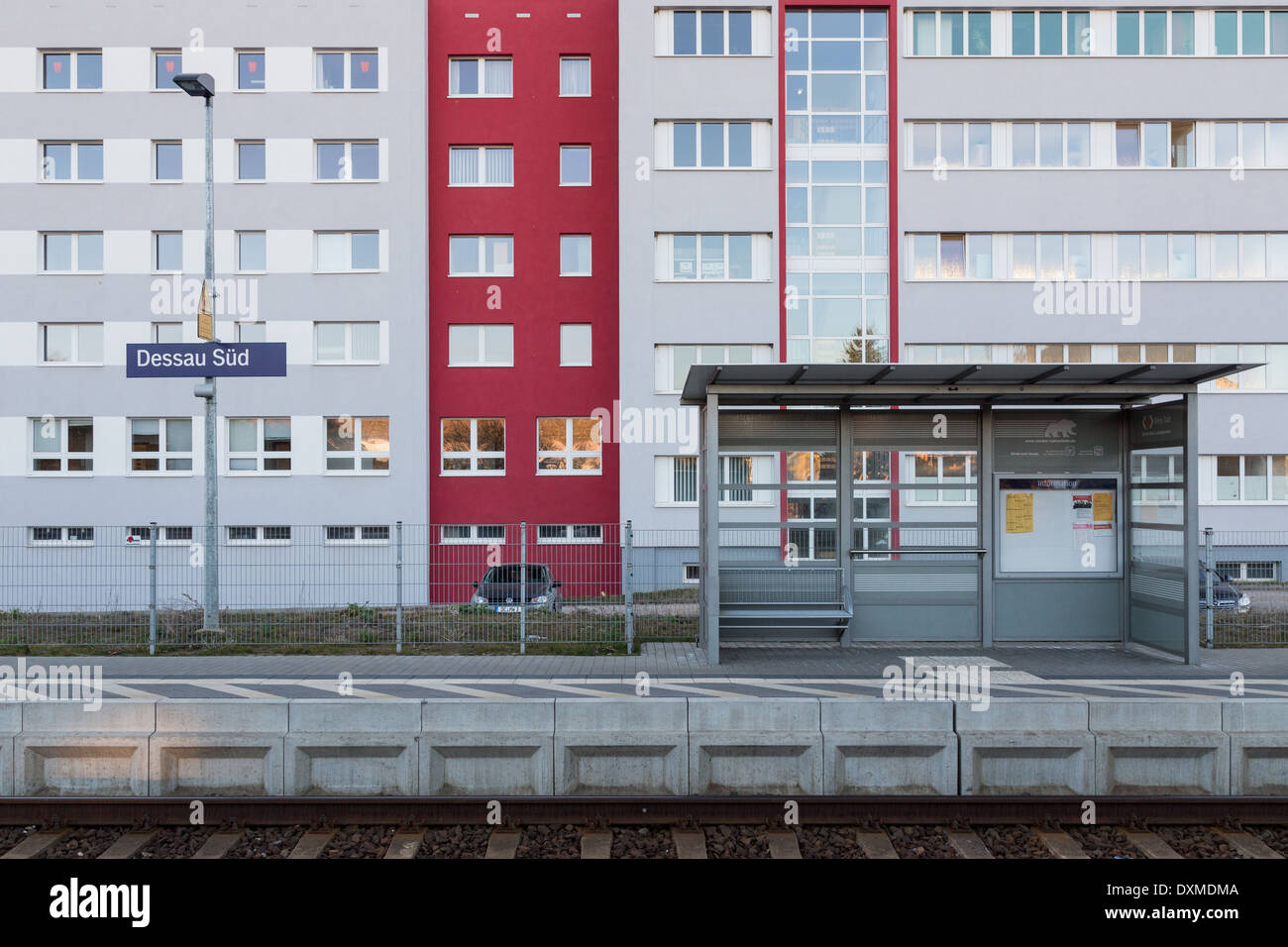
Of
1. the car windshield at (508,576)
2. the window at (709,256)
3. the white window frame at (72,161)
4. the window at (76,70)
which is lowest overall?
the car windshield at (508,576)

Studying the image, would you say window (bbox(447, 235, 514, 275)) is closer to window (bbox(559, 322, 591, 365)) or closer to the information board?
window (bbox(559, 322, 591, 365))

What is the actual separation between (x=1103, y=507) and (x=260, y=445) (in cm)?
2178

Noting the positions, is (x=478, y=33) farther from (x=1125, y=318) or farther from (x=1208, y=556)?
(x=1208, y=556)

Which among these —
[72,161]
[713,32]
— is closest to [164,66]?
[72,161]

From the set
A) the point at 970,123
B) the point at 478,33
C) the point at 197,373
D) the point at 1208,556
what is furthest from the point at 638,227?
the point at 1208,556

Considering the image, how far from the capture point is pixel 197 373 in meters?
11.4

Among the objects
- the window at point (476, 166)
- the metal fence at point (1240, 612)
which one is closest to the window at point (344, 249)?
the window at point (476, 166)

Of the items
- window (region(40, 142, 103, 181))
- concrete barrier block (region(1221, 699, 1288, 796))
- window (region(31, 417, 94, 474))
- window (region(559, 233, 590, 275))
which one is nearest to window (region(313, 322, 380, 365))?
window (region(559, 233, 590, 275))

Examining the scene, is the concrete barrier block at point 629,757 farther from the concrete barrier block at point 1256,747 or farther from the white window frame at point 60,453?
the white window frame at point 60,453

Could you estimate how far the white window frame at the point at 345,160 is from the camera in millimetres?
25000

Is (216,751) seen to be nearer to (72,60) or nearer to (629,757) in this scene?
(629,757)

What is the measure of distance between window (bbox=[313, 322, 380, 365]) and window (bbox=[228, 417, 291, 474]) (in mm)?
2249

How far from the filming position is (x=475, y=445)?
84.7ft

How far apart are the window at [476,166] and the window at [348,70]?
287 cm
